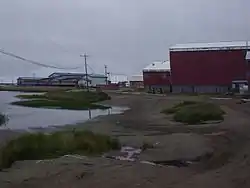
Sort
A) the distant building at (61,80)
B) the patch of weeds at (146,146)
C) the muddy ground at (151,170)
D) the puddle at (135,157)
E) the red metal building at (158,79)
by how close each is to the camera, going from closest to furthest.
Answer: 1. the muddy ground at (151,170)
2. the puddle at (135,157)
3. the patch of weeds at (146,146)
4. the red metal building at (158,79)
5. the distant building at (61,80)

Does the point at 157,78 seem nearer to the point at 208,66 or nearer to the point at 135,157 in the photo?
the point at 208,66

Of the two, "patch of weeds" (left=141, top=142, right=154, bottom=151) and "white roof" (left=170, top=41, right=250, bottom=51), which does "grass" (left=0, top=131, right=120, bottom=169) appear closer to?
"patch of weeds" (left=141, top=142, right=154, bottom=151)

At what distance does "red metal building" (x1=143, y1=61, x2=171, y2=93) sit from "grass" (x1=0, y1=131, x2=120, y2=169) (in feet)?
256

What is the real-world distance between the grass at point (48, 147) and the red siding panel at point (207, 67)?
215 feet

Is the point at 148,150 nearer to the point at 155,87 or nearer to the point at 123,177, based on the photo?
the point at 123,177

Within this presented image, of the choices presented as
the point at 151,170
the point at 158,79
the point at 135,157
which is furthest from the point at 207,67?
the point at 151,170

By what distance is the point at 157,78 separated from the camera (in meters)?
104

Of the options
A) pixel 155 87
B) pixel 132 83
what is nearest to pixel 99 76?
pixel 132 83

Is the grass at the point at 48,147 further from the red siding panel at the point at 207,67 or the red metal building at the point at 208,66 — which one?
the red siding panel at the point at 207,67

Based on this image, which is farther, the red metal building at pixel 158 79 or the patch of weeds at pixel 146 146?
the red metal building at pixel 158 79

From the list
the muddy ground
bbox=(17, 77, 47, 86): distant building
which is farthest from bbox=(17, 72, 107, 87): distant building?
the muddy ground

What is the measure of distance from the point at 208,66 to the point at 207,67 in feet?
1.21

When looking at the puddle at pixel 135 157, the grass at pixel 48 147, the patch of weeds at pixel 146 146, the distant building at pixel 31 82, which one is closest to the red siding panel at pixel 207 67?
the patch of weeds at pixel 146 146

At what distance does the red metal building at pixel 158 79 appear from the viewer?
10084cm
